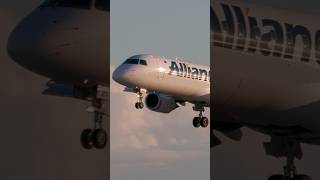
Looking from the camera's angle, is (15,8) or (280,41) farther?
(280,41)

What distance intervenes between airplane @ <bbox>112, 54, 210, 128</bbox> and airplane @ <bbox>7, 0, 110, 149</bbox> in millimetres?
2639

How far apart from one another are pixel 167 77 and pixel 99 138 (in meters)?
8.86

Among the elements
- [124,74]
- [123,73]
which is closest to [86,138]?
[124,74]

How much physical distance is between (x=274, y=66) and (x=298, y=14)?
0.56 meters

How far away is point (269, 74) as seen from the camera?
677cm

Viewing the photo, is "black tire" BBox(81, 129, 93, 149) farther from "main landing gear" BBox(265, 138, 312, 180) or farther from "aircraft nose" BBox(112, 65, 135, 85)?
"aircraft nose" BBox(112, 65, 135, 85)

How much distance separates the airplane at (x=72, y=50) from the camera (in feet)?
10.5

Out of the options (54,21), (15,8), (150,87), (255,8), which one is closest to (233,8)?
(255,8)

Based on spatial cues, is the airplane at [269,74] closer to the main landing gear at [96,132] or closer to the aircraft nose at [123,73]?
the main landing gear at [96,132]

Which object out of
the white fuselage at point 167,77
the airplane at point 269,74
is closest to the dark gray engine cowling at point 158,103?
the white fuselage at point 167,77

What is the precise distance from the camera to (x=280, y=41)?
6461mm

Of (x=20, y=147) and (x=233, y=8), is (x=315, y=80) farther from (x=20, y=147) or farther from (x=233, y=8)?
(x=20, y=147)

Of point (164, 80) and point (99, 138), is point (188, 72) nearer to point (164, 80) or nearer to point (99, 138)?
point (164, 80)

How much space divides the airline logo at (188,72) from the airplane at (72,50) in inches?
206
